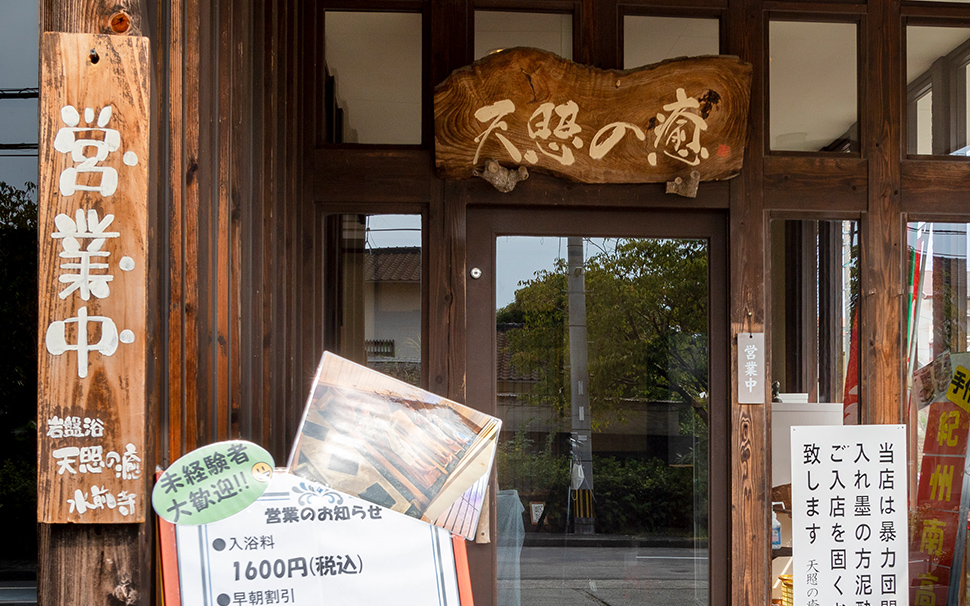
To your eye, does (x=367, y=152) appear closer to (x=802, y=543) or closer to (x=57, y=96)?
(x=57, y=96)

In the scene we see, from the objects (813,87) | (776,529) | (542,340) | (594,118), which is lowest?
(776,529)

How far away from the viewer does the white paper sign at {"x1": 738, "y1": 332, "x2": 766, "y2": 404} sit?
3261mm

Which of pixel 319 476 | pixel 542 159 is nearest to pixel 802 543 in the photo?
pixel 542 159

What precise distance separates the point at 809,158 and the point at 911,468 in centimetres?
145

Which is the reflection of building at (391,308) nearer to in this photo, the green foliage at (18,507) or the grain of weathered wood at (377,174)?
the grain of weathered wood at (377,174)

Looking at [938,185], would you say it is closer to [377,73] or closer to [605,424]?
[605,424]

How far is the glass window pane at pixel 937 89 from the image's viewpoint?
341 centimetres

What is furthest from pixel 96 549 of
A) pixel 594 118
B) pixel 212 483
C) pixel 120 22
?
pixel 594 118

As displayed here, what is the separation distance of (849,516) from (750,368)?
735mm

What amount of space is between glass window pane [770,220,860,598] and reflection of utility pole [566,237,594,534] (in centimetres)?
82

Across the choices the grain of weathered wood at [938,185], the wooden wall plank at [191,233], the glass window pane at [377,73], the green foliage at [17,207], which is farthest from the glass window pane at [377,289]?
the grain of weathered wood at [938,185]

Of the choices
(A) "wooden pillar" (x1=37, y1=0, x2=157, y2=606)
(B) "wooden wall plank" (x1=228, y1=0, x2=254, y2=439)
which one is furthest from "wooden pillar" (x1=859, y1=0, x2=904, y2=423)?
(A) "wooden pillar" (x1=37, y1=0, x2=157, y2=606)

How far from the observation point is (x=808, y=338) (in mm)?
3404

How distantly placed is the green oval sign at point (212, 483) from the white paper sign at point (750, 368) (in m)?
2.10
